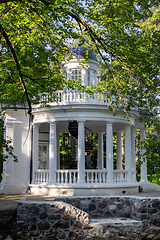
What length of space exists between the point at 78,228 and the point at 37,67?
7021 mm

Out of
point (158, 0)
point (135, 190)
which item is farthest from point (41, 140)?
point (158, 0)

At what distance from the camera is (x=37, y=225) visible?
33.6ft

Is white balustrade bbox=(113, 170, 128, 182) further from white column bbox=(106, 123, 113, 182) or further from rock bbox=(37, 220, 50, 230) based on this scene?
rock bbox=(37, 220, 50, 230)

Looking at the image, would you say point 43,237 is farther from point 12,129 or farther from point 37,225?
point 12,129

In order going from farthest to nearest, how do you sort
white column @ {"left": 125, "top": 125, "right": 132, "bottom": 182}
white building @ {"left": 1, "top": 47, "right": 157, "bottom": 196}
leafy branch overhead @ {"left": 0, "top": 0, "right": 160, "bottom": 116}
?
1. white column @ {"left": 125, "top": 125, "right": 132, "bottom": 182}
2. white building @ {"left": 1, "top": 47, "right": 157, "bottom": 196}
3. leafy branch overhead @ {"left": 0, "top": 0, "right": 160, "bottom": 116}

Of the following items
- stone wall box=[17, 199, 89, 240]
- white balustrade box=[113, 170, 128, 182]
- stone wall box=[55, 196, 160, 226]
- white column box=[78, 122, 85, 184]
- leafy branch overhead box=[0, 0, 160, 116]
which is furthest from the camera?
white balustrade box=[113, 170, 128, 182]

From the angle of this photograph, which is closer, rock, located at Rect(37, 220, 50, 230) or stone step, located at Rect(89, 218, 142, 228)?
rock, located at Rect(37, 220, 50, 230)

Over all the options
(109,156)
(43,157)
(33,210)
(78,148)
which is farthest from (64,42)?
(43,157)

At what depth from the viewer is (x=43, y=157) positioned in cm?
2116

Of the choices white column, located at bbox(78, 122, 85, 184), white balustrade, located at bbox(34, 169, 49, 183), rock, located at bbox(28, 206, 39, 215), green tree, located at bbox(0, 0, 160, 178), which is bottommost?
rock, located at bbox(28, 206, 39, 215)

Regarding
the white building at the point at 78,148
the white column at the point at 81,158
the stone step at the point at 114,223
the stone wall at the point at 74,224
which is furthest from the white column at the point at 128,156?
the stone step at the point at 114,223

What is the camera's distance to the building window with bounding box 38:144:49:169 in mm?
21023

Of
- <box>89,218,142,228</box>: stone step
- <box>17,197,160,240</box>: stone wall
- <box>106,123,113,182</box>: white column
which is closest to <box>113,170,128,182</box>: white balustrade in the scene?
<box>106,123,113,182</box>: white column

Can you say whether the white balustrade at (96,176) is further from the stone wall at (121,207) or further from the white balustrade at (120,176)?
the stone wall at (121,207)
